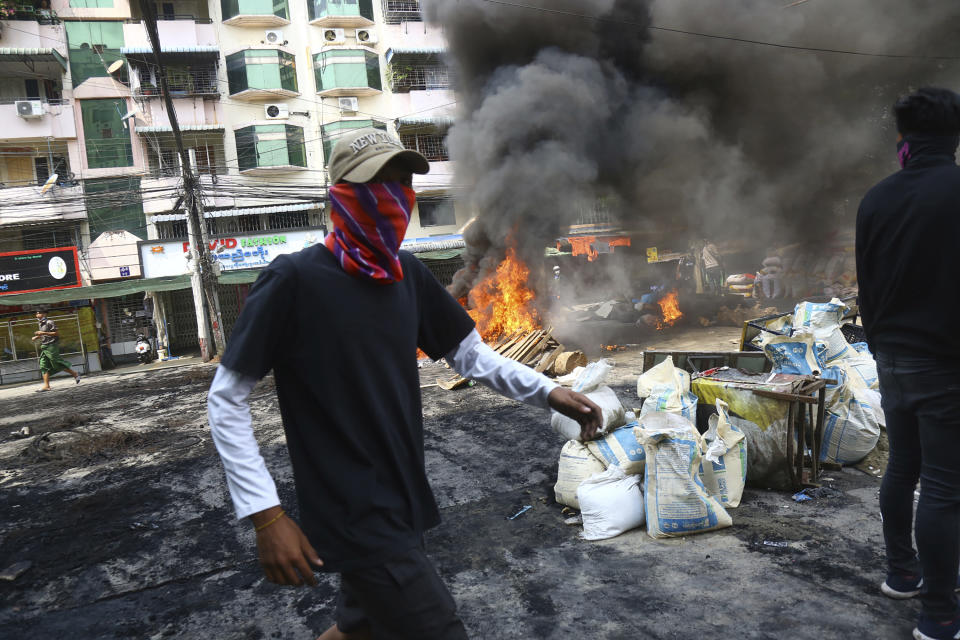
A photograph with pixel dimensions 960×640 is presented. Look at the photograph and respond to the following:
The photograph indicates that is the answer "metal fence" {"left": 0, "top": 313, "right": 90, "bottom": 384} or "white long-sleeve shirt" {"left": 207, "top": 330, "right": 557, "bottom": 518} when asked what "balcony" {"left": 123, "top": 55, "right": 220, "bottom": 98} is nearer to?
"metal fence" {"left": 0, "top": 313, "right": 90, "bottom": 384}

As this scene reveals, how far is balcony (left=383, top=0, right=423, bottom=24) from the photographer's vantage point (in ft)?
77.1

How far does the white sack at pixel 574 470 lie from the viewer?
11.8ft

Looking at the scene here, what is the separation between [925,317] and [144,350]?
19741mm

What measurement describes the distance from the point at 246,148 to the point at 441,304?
22540mm

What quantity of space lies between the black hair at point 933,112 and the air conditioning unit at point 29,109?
2384 cm

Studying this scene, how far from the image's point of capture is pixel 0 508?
4.88m

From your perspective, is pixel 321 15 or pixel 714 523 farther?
pixel 321 15

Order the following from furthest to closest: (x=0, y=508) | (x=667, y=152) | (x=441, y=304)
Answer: (x=667, y=152)
(x=0, y=508)
(x=441, y=304)

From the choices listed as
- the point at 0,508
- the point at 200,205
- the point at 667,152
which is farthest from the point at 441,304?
the point at 200,205

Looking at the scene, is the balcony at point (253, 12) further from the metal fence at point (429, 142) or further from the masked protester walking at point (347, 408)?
the masked protester walking at point (347, 408)

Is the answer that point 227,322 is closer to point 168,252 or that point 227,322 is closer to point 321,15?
point 168,252

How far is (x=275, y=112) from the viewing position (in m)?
22.1

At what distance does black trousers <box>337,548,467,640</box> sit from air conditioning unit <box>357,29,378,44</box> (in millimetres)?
25127

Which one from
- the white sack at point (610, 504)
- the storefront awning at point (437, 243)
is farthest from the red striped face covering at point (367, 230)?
the storefront awning at point (437, 243)
